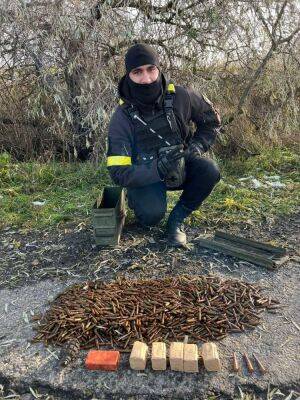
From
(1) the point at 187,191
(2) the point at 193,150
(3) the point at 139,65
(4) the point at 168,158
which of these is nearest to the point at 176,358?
(4) the point at 168,158

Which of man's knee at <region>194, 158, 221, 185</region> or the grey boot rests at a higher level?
man's knee at <region>194, 158, 221, 185</region>

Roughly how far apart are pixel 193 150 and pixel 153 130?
1.57ft

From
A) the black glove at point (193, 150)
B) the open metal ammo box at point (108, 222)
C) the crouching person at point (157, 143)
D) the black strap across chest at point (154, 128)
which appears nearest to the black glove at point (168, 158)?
the crouching person at point (157, 143)

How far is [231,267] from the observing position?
141 inches

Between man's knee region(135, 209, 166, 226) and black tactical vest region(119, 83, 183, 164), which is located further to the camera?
man's knee region(135, 209, 166, 226)

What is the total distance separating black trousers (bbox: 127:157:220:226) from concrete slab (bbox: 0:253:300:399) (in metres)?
1.30

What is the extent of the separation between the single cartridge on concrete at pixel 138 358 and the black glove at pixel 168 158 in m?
1.61

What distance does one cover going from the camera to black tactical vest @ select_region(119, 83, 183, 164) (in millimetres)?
3832

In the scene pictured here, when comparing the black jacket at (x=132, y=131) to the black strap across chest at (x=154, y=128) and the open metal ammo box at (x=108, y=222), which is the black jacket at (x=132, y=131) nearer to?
the black strap across chest at (x=154, y=128)

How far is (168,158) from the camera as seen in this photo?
12.2 ft

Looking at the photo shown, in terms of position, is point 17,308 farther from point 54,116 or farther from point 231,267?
point 54,116

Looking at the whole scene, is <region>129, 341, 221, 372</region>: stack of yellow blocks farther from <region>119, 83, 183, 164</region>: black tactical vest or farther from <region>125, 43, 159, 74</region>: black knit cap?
<region>125, 43, 159, 74</region>: black knit cap

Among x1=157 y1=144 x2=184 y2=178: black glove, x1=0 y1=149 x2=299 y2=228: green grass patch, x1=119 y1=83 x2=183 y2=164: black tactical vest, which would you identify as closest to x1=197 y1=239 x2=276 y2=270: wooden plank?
x1=0 y1=149 x2=299 y2=228: green grass patch

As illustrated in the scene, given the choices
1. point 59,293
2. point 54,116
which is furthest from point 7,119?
point 59,293
